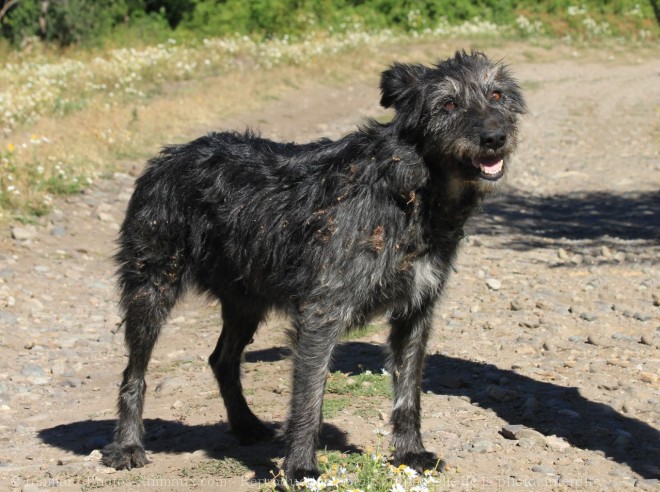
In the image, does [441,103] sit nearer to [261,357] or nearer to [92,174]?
[261,357]

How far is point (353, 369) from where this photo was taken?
284 inches

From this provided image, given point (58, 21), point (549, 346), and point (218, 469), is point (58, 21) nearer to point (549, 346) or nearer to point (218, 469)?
point (549, 346)

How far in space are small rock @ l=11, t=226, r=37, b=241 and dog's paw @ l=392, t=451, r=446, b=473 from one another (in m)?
5.92

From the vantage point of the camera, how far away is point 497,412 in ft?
20.6

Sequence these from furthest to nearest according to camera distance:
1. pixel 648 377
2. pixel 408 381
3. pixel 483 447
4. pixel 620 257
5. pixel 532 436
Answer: pixel 620 257
pixel 648 377
pixel 532 436
pixel 483 447
pixel 408 381

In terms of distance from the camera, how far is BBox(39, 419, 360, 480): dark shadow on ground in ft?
19.0

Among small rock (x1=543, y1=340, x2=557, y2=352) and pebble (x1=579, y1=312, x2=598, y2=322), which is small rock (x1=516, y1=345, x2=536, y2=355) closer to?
small rock (x1=543, y1=340, x2=557, y2=352)

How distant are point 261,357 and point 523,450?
2713 millimetres

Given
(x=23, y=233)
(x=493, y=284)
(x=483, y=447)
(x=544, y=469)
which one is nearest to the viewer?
(x=544, y=469)

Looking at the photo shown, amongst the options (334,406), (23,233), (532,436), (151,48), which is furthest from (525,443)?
(151,48)

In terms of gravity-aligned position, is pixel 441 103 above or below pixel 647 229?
above

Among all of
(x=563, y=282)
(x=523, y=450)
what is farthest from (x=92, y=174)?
(x=523, y=450)

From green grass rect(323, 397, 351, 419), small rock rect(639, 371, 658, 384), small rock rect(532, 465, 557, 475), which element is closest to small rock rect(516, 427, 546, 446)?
small rock rect(532, 465, 557, 475)

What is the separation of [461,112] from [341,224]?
0.84 metres
